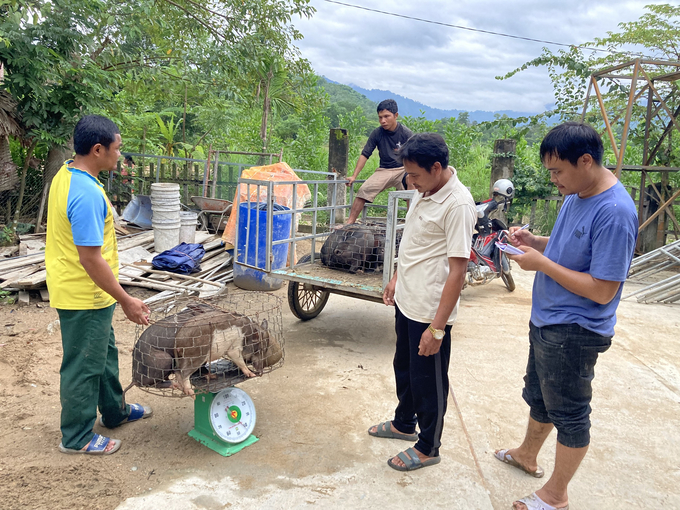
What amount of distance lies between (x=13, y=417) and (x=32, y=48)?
5292 mm

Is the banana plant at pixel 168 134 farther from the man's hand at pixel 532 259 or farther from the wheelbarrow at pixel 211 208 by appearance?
the man's hand at pixel 532 259

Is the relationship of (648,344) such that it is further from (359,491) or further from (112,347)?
(112,347)

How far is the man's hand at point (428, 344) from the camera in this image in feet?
8.68

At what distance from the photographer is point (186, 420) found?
352 cm

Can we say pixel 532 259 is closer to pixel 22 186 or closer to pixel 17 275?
pixel 17 275

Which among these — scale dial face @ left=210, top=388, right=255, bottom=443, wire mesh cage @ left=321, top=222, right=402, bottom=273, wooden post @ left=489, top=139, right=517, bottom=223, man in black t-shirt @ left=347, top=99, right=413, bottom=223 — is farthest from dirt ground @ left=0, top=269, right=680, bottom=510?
wooden post @ left=489, top=139, right=517, bottom=223

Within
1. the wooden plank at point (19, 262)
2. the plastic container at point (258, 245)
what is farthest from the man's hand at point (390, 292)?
the wooden plank at point (19, 262)

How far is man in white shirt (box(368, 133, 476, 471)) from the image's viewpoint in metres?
2.57

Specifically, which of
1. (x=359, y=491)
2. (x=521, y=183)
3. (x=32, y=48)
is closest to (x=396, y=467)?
(x=359, y=491)

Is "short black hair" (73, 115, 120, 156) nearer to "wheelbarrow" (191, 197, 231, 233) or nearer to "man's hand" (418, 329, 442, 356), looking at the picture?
"man's hand" (418, 329, 442, 356)

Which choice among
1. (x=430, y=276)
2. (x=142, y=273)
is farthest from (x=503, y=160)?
(x=430, y=276)

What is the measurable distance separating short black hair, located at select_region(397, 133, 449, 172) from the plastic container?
276cm

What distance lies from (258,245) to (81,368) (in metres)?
2.82

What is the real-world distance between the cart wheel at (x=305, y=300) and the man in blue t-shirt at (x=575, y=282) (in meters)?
3.07
